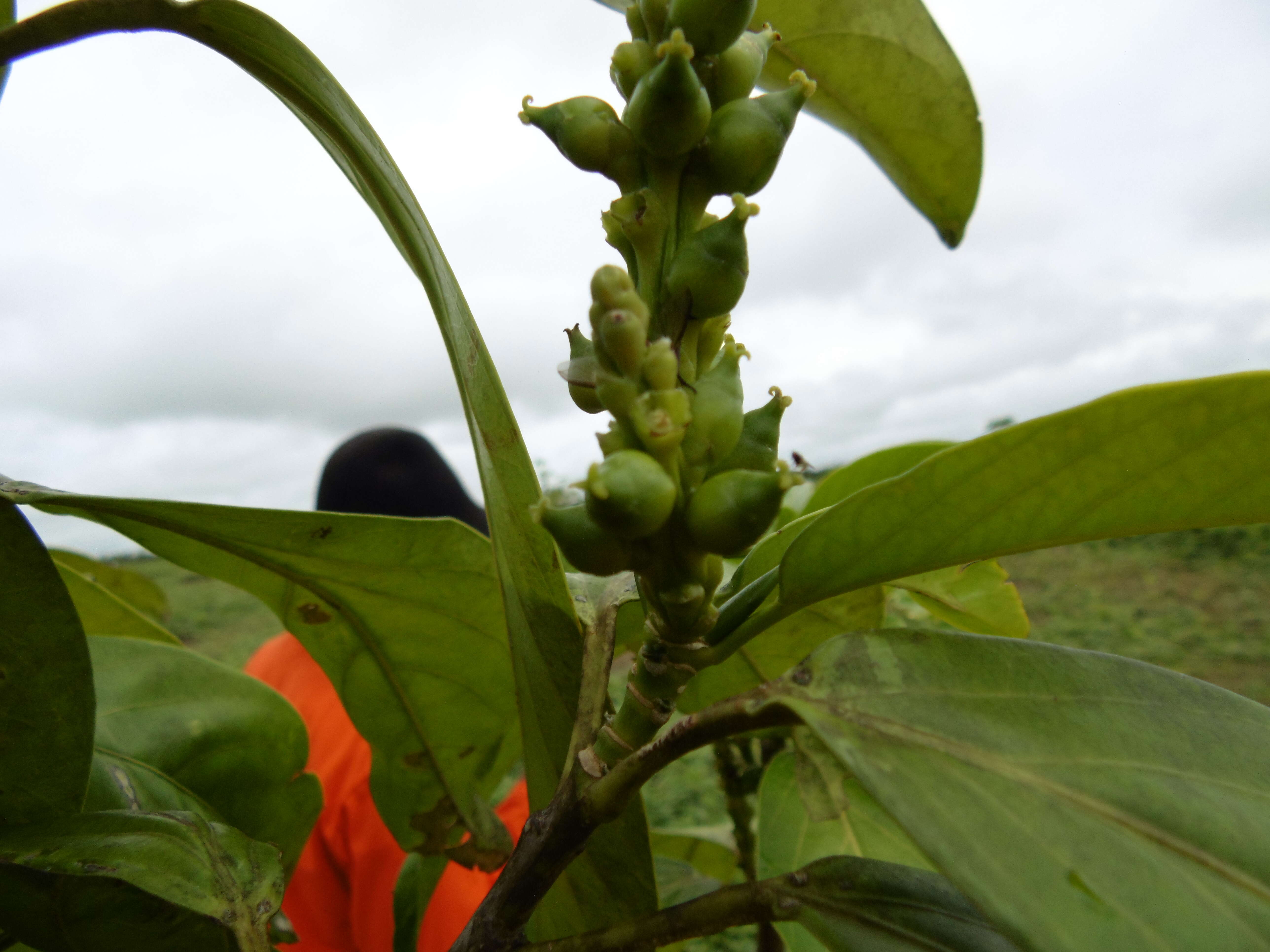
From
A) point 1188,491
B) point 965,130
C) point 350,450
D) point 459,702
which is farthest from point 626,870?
point 350,450

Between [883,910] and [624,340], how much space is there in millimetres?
318

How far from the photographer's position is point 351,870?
1.59 meters

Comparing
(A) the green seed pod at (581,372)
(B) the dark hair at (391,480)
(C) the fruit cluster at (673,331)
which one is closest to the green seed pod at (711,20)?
(C) the fruit cluster at (673,331)

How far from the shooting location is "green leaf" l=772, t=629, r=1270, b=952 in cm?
30

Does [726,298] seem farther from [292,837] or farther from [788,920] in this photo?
[292,837]

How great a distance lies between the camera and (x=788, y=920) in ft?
1.40

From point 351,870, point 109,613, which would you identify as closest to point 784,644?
point 109,613

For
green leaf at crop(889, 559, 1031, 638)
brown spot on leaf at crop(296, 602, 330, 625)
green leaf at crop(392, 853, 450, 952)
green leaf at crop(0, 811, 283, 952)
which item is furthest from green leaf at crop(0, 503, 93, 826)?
green leaf at crop(889, 559, 1031, 638)

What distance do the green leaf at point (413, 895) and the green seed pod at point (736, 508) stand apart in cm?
63

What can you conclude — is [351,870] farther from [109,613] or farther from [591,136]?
[591,136]

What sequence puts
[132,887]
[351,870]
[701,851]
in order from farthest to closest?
1. [351,870]
2. [701,851]
3. [132,887]

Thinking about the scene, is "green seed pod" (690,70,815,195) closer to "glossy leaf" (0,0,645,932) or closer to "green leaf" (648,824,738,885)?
"glossy leaf" (0,0,645,932)

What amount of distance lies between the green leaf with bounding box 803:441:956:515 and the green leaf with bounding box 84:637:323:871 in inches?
21.1

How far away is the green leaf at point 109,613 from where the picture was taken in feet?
2.81
